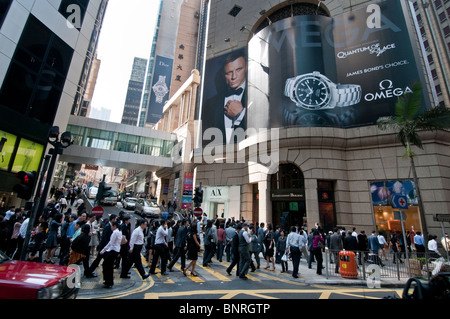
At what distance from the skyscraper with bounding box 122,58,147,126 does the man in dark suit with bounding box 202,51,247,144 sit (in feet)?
344

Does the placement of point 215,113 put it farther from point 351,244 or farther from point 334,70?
point 351,244

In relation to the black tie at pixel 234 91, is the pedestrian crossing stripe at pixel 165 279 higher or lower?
lower

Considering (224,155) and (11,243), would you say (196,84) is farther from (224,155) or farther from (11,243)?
(11,243)

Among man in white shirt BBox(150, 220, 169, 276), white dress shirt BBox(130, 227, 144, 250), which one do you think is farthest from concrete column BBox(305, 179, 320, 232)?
white dress shirt BBox(130, 227, 144, 250)

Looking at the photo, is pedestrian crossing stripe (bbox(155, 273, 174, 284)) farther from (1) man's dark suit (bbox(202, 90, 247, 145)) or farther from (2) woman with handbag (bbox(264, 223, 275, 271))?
(1) man's dark suit (bbox(202, 90, 247, 145))

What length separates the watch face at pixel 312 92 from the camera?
18500mm

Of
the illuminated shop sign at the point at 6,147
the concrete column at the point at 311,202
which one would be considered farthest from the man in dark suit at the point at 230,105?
the illuminated shop sign at the point at 6,147

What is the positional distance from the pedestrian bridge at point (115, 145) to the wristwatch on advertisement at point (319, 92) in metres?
25.2

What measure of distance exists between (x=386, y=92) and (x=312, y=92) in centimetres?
525

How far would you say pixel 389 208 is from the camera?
16281 millimetres

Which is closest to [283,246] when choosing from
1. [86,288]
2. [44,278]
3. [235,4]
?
[86,288]

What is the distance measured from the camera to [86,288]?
20.2 ft

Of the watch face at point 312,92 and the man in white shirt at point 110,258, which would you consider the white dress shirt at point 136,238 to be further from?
the watch face at point 312,92

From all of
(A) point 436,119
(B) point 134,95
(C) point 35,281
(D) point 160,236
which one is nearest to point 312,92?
(A) point 436,119
